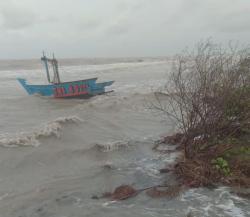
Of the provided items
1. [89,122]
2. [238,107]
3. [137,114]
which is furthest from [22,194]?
[137,114]

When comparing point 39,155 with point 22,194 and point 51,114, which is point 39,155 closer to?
point 22,194

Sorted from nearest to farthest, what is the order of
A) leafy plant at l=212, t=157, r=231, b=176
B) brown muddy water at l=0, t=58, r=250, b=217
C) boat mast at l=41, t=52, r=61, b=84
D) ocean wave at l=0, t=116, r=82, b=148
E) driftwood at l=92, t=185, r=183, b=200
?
brown muddy water at l=0, t=58, r=250, b=217
driftwood at l=92, t=185, r=183, b=200
leafy plant at l=212, t=157, r=231, b=176
ocean wave at l=0, t=116, r=82, b=148
boat mast at l=41, t=52, r=61, b=84

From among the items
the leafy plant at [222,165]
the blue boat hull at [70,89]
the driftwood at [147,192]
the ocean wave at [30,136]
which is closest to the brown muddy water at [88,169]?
the ocean wave at [30,136]

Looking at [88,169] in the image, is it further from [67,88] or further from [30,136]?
[67,88]

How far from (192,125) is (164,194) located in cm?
170

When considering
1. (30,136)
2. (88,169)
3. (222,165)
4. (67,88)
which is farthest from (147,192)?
(67,88)

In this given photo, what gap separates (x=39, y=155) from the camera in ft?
27.4

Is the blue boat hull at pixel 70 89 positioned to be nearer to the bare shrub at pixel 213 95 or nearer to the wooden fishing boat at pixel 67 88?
the wooden fishing boat at pixel 67 88

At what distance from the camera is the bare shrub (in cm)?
635

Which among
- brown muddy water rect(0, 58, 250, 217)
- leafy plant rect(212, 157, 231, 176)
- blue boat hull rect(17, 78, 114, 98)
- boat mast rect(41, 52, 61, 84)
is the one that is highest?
boat mast rect(41, 52, 61, 84)

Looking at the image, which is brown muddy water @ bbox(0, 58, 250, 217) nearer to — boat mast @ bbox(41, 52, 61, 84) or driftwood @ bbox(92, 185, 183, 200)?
driftwood @ bbox(92, 185, 183, 200)

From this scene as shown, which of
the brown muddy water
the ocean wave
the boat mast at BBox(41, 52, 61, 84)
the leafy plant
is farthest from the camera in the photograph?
the boat mast at BBox(41, 52, 61, 84)

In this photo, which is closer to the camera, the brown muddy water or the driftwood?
the brown muddy water

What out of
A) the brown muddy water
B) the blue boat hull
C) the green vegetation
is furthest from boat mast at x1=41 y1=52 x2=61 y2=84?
the green vegetation
